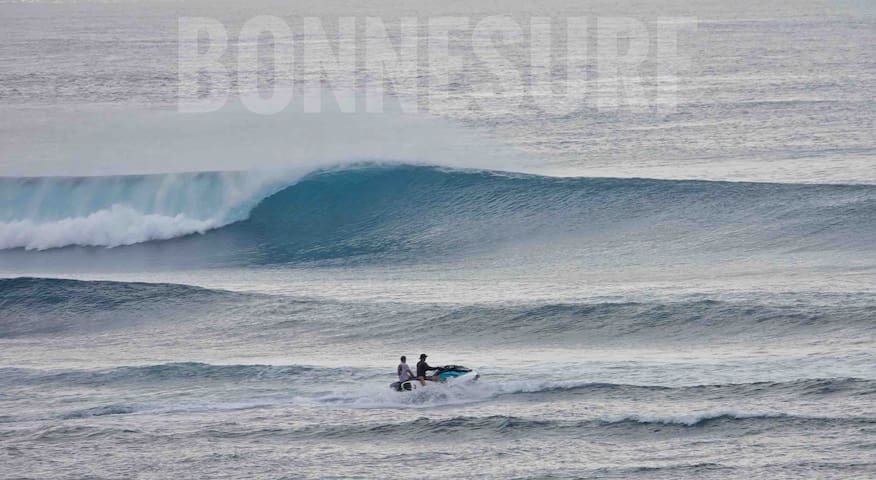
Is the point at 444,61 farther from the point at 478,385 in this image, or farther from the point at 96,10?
the point at 96,10

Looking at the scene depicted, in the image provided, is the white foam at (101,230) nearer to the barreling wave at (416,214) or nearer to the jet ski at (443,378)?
the barreling wave at (416,214)

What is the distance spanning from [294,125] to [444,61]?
25.5m

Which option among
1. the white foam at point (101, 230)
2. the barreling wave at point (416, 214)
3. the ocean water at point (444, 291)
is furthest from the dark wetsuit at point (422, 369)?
the white foam at point (101, 230)

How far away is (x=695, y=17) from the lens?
87.0 metres

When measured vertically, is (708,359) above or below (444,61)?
below

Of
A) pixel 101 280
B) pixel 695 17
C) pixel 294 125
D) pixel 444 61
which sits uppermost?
pixel 695 17

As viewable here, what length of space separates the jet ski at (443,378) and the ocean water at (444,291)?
14cm

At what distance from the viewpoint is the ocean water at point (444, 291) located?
1365 cm

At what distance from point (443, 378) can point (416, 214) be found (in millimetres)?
10582

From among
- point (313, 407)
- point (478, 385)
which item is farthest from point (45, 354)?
point (478, 385)

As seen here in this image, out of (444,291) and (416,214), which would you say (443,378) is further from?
(416,214)

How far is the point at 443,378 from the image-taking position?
15203 mm

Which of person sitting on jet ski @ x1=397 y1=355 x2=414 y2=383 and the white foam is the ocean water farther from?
person sitting on jet ski @ x1=397 y1=355 x2=414 y2=383

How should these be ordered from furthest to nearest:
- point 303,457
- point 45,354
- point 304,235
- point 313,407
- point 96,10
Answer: point 96,10 < point 304,235 < point 45,354 < point 313,407 < point 303,457
